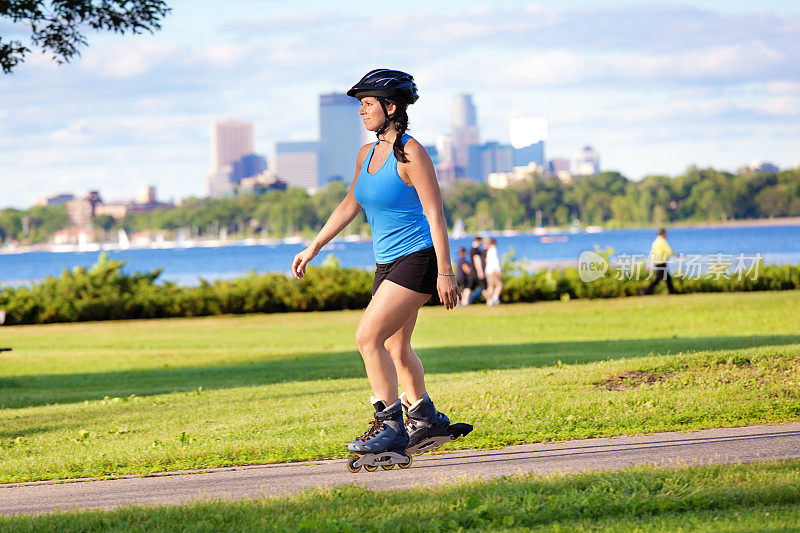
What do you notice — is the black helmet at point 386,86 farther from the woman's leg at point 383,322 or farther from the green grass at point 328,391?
the green grass at point 328,391

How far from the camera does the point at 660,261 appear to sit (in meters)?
27.0

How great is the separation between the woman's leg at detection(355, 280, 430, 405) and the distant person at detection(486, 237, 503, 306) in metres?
20.0

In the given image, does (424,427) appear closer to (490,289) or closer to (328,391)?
(328,391)

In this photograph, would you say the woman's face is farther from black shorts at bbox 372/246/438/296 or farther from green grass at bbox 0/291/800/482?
green grass at bbox 0/291/800/482

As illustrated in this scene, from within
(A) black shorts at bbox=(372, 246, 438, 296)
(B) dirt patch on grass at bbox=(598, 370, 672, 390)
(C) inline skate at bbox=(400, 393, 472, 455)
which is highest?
(A) black shorts at bbox=(372, 246, 438, 296)

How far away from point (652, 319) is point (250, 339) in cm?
879

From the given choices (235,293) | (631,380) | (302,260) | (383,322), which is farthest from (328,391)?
(235,293)

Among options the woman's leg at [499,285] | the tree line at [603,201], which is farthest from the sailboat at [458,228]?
the woman's leg at [499,285]

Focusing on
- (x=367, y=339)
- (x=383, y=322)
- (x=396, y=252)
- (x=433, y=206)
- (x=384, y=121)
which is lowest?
(x=367, y=339)

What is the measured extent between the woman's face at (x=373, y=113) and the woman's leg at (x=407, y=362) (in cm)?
122

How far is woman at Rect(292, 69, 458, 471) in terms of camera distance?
6180 millimetres

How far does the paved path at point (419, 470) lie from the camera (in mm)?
5902

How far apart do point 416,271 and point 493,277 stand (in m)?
20.7

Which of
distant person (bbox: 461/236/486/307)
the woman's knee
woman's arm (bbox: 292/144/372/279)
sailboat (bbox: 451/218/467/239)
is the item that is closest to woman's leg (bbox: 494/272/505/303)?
distant person (bbox: 461/236/486/307)
